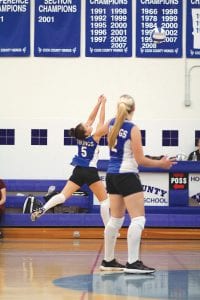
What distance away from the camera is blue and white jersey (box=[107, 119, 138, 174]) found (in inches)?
288

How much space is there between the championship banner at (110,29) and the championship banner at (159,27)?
0.77 ft

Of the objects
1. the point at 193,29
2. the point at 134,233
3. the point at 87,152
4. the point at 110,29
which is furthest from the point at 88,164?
the point at 193,29

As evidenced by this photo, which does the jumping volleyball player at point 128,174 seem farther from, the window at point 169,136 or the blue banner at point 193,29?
the blue banner at point 193,29

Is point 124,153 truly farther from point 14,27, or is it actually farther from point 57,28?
point 14,27

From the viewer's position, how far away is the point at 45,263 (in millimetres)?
8414

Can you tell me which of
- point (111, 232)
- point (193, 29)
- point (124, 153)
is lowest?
point (111, 232)

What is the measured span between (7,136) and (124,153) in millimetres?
6892

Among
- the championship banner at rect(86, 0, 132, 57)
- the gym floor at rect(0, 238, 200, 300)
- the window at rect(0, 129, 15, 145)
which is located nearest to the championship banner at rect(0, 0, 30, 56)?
the championship banner at rect(86, 0, 132, 57)

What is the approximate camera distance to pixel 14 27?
1395cm

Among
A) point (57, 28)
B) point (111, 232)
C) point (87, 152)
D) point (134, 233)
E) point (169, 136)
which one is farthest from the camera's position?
point (57, 28)

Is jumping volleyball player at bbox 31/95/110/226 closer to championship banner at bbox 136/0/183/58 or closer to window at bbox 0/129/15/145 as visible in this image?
window at bbox 0/129/15/145

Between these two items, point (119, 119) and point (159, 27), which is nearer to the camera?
point (119, 119)

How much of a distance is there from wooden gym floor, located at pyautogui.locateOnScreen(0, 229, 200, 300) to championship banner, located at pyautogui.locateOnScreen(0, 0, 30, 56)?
4576mm

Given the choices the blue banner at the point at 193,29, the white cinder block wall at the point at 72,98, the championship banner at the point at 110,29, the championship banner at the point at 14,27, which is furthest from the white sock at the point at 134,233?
the championship banner at the point at 14,27
